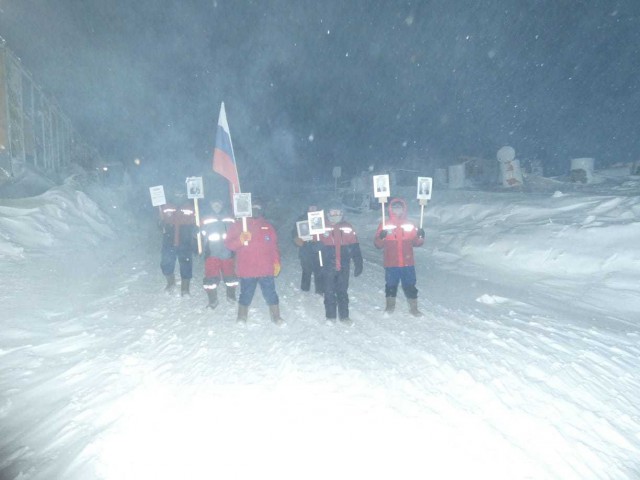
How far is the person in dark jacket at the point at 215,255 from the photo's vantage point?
6688 millimetres

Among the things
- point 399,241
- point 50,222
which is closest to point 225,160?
point 399,241

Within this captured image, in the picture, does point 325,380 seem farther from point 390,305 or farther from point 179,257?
point 179,257

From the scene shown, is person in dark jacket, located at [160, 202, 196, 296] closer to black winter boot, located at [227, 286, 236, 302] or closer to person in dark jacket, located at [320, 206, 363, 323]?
black winter boot, located at [227, 286, 236, 302]

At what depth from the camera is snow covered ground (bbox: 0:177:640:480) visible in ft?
9.52

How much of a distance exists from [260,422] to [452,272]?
756cm

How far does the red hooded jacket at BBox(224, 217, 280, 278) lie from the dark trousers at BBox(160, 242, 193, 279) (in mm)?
1836

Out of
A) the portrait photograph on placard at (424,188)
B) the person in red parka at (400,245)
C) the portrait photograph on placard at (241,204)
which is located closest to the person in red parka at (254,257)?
the portrait photograph on placard at (241,204)

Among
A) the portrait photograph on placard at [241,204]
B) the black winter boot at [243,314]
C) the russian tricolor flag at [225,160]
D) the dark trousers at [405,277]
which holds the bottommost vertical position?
the black winter boot at [243,314]

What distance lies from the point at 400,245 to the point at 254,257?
213 cm

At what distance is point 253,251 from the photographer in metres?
5.66

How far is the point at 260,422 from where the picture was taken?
328cm

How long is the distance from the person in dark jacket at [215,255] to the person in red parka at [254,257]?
0.97 meters

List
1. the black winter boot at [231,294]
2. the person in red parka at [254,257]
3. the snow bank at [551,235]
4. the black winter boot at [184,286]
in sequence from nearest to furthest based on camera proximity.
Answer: the person in red parka at [254,257] < the black winter boot at [231,294] < the black winter boot at [184,286] < the snow bank at [551,235]

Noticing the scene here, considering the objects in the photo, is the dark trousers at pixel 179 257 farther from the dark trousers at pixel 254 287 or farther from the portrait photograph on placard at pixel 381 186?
the portrait photograph on placard at pixel 381 186
